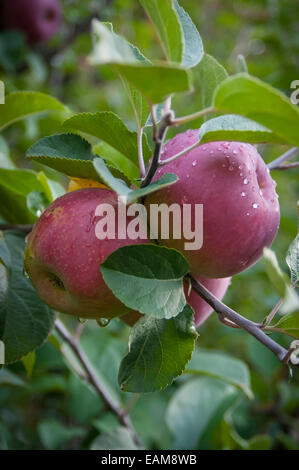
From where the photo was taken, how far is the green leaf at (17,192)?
0.80 m

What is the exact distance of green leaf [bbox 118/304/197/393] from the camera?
0.60 meters

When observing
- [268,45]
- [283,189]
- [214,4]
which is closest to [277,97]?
[268,45]

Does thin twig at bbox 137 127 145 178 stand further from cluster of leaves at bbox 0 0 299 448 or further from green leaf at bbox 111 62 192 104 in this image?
green leaf at bbox 111 62 192 104

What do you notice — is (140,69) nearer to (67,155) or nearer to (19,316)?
(67,155)

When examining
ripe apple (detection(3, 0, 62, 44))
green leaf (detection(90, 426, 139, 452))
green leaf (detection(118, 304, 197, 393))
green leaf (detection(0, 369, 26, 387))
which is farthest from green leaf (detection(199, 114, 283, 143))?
ripe apple (detection(3, 0, 62, 44))

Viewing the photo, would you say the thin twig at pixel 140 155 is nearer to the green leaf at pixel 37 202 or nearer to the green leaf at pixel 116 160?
the green leaf at pixel 116 160

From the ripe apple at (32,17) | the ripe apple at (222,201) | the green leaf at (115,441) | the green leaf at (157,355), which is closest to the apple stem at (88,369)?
the green leaf at (115,441)

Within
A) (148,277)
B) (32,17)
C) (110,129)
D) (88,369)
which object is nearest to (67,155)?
(110,129)

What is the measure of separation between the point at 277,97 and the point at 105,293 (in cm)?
29

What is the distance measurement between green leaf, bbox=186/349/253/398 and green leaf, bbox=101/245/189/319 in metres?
0.47

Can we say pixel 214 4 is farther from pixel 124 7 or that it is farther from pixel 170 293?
pixel 170 293

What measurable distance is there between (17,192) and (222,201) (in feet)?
1.29
